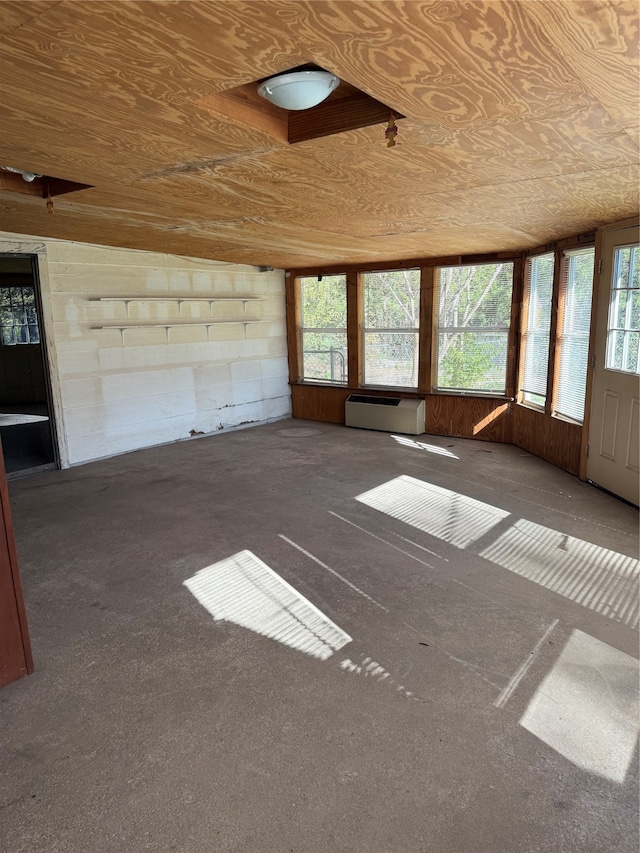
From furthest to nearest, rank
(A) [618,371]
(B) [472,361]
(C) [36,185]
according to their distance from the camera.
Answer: (B) [472,361]
(A) [618,371]
(C) [36,185]

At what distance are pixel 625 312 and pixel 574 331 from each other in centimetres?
88

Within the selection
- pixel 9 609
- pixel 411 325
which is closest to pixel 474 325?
pixel 411 325

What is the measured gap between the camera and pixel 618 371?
4227 mm

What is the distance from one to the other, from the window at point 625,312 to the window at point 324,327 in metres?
3.76

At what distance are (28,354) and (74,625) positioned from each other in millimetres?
7867

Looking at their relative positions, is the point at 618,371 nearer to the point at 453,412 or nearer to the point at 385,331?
the point at 453,412

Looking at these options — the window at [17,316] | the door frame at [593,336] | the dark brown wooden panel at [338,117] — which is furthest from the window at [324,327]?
the dark brown wooden panel at [338,117]

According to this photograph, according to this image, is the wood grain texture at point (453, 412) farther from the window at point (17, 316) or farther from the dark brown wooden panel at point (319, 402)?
the window at point (17, 316)

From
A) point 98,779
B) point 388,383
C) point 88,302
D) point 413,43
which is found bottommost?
point 98,779

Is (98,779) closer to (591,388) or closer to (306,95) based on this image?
(306,95)

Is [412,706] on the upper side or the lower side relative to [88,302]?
lower

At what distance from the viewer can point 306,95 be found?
74.9 inches

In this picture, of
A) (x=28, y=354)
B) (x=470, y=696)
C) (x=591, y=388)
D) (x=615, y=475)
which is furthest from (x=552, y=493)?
(x=28, y=354)

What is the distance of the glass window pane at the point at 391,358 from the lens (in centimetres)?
697
